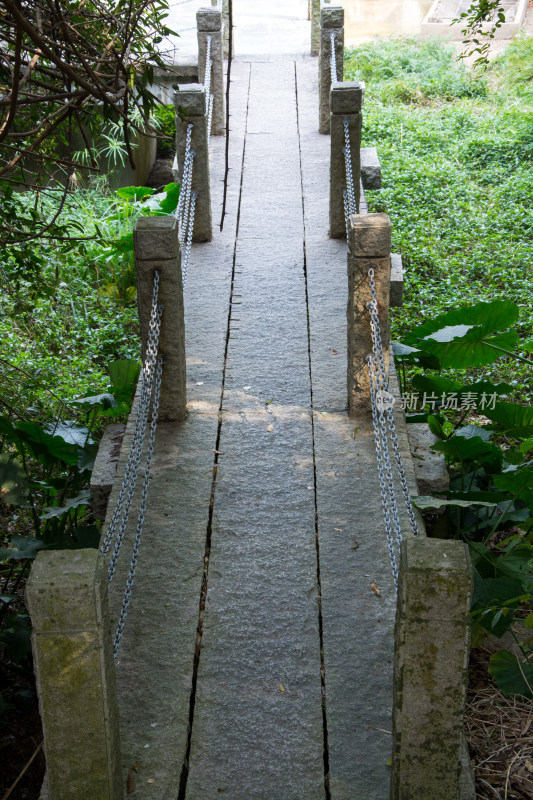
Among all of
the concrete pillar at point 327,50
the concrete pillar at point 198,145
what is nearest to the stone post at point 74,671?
the concrete pillar at point 198,145

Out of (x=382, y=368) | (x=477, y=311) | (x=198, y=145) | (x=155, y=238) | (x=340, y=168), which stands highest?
(x=198, y=145)

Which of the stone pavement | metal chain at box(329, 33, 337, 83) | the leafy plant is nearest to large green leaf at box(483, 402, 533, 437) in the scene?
the leafy plant

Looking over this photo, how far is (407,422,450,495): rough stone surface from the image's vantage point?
4520 millimetres

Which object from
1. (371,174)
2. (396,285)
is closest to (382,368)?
(396,285)

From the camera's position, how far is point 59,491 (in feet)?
20.6

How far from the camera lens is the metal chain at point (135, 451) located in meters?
3.77

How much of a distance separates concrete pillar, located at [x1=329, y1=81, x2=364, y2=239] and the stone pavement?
1.88 ft

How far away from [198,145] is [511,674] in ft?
15.2

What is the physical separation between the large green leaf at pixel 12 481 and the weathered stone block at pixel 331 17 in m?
6.37

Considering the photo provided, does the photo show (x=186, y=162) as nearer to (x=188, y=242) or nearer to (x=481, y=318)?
(x=188, y=242)

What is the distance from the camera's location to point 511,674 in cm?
355

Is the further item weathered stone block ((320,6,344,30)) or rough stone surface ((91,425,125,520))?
weathered stone block ((320,6,344,30))

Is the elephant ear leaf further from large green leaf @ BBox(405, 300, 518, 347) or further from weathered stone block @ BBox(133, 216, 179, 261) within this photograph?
weathered stone block @ BBox(133, 216, 179, 261)

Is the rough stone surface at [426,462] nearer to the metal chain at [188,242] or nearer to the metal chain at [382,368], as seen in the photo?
the metal chain at [382,368]
